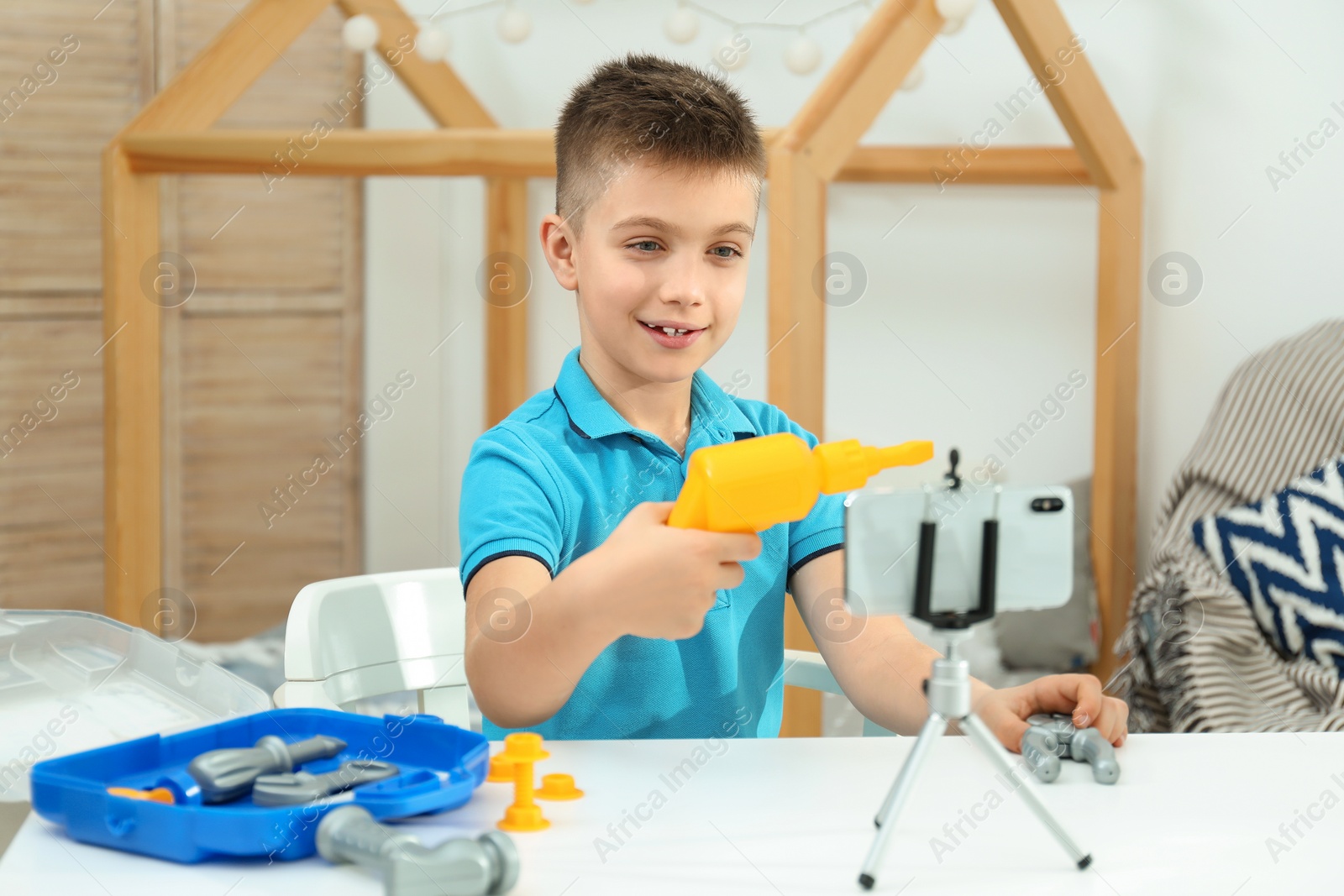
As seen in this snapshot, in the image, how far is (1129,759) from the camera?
578 millimetres

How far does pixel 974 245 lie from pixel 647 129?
43.6 inches

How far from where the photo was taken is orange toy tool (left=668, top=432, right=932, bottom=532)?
17.1 inches

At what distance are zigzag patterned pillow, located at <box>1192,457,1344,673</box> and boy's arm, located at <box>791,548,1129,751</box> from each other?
1.80 ft

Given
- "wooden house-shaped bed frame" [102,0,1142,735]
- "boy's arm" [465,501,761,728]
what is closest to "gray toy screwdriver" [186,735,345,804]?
"boy's arm" [465,501,761,728]

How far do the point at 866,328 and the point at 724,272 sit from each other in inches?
42.8

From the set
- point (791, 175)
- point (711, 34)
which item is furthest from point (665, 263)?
point (711, 34)

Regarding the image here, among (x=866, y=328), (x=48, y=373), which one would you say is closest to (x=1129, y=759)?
(x=866, y=328)

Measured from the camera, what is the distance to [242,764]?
47 cm

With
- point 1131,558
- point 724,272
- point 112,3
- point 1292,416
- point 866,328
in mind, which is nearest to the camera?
point 724,272

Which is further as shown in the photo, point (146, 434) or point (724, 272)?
point (146, 434)

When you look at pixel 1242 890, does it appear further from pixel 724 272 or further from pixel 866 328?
pixel 866 328

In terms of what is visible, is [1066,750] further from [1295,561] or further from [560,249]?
[1295,561]

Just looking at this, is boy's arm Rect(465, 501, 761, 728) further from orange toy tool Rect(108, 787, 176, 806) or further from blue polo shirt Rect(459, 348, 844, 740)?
orange toy tool Rect(108, 787, 176, 806)

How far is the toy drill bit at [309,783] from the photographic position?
45 cm
